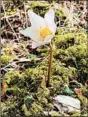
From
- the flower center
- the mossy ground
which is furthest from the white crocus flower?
the mossy ground

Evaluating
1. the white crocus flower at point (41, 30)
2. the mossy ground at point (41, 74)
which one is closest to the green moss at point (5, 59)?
the mossy ground at point (41, 74)

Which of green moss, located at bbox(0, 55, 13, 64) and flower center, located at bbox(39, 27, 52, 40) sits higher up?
flower center, located at bbox(39, 27, 52, 40)

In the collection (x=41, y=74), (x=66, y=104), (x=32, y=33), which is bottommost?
(x=66, y=104)

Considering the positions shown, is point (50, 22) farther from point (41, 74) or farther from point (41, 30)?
point (41, 74)

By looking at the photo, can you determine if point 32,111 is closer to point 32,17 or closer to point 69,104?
point 69,104

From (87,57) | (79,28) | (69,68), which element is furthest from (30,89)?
(79,28)

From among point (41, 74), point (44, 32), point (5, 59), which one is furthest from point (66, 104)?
point (5, 59)

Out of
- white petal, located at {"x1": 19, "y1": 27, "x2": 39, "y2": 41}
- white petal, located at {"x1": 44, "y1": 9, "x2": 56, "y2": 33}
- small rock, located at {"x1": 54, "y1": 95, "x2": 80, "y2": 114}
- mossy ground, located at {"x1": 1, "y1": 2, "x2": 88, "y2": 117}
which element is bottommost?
small rock, located at {"x1": 54, "y1": 95, "x2": 80, "y2": 114}

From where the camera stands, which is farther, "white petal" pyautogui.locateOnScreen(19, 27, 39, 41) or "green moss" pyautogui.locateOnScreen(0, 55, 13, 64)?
"green moss" pyautogui.locateOnScreen(0, 55, 13, 64)

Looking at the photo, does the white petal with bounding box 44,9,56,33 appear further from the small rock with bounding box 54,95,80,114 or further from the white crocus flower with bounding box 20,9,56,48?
the small rock with bounding box 54,95,80,114

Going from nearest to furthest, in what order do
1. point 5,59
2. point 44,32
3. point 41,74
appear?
point 44,32 < point 41,74 < point 5,59

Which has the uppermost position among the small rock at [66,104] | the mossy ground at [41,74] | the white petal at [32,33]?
the white petal at [32,33]

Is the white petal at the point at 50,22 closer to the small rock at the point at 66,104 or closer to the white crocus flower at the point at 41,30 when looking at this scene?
the white crocus flower at the point at 41,30
